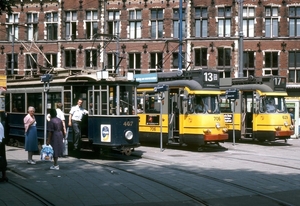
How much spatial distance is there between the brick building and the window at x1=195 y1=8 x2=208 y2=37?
0.07m

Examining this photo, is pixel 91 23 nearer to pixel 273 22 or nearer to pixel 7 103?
pixel 273 22

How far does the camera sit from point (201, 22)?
126ft

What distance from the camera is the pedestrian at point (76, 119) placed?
16.3m

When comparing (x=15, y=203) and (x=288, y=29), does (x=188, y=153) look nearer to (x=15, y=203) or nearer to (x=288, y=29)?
(x=15, y=203)

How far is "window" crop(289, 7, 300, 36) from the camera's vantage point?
37344 mm

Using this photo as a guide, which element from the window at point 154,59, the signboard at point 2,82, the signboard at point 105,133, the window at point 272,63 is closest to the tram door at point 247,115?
the signboard at point 105,133

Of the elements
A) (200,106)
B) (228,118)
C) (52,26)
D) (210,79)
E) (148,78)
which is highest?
(52,26)

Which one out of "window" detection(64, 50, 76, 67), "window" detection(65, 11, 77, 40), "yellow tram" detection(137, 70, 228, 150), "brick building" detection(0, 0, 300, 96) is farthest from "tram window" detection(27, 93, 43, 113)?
"window" detection(65, 11, 77, 40)

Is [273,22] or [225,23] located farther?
[225,23]

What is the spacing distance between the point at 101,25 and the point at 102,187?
30.5m

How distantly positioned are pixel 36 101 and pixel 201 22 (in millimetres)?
21810

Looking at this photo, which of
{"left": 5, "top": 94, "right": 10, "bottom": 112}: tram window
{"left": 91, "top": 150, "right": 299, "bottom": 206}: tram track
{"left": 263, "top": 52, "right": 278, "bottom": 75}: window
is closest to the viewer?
{"left": 91, "top": 150, "right": 299, "bottom": 206}: tram track

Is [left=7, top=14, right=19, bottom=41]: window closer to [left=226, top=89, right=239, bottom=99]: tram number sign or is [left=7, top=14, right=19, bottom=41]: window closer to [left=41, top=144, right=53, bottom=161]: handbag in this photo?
[left=226, top=89, right=239, bottom=99]: tram number sign

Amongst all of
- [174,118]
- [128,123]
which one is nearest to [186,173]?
[128,123]
